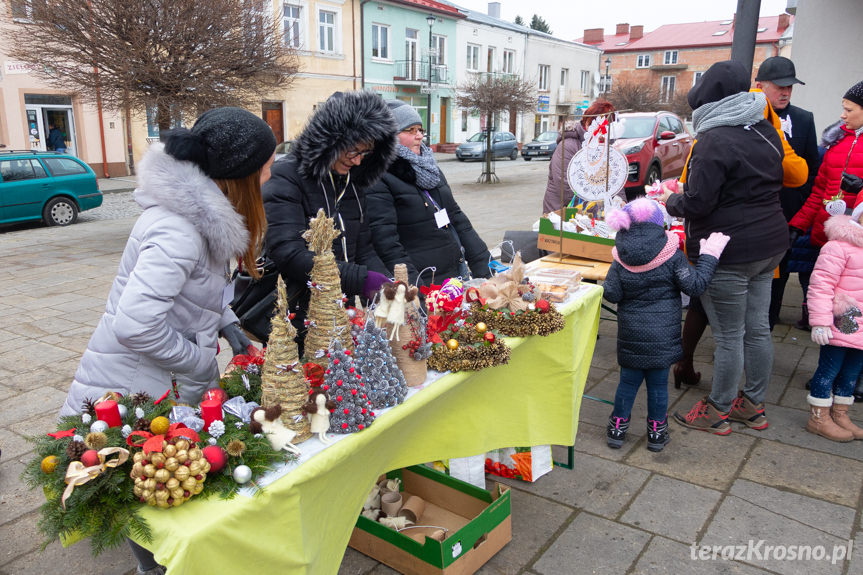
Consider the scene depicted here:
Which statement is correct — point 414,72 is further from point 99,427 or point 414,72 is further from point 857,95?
point 99,427

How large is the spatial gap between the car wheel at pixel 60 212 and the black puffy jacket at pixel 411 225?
10.4 meters

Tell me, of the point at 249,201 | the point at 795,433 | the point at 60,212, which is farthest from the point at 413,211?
the point at 60,212

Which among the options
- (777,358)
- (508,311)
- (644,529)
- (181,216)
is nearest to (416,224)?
(508,311)

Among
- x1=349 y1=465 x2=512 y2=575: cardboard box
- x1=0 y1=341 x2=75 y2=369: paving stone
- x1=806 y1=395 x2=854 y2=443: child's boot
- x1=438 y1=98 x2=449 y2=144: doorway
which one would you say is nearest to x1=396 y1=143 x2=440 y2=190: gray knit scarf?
x1=349 y1=465 x2=512 y2=575: cardboard box

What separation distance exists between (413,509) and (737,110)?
8.02ft

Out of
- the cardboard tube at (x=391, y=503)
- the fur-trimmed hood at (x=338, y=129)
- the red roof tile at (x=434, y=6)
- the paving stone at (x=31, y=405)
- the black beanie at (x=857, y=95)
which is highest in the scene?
the red roof tile at (x=434, y=6)

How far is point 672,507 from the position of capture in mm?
2736

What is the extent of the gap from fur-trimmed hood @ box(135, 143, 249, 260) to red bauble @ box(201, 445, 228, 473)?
0.63m

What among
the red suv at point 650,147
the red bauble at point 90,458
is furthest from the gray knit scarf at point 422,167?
the red suv at point 650,147

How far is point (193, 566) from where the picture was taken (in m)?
1.33

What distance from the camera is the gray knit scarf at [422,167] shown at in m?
3.00

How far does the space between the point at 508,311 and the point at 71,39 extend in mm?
8967

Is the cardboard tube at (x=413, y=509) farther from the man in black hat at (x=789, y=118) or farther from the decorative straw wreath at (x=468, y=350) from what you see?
the man in black hat at (x=789, y=118)

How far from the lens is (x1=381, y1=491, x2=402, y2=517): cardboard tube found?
8.13ft
